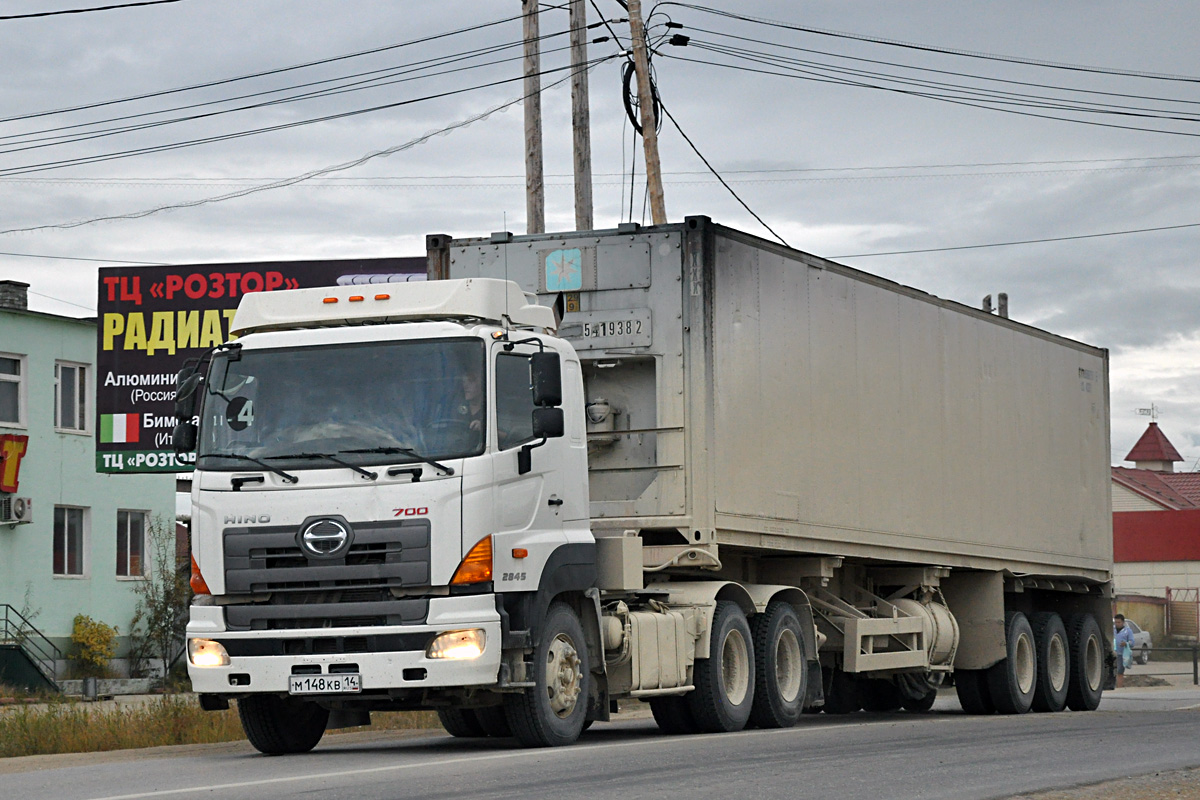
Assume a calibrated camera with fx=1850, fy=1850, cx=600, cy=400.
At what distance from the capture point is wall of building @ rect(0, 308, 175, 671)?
37.3m

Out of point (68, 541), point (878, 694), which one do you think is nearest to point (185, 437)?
point (878, 694)

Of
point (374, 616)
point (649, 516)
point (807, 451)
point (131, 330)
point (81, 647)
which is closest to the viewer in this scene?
point (374, 616)

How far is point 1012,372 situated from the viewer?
67.7 feet

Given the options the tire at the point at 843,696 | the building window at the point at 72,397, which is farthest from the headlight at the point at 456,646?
the building window at the point at 72,397

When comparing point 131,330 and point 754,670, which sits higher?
point 131,330

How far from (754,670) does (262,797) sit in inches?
253

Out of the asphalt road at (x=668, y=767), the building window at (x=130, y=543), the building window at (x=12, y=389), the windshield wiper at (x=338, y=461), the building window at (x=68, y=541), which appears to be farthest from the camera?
the building window at (x=130, y=543)

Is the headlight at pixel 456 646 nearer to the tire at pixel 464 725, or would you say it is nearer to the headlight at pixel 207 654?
→ the headlight at pixel 207 654

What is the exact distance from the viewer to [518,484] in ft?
41.3

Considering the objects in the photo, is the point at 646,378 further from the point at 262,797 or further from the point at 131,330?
the point at 131,330

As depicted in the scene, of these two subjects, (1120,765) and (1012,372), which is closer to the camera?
(1120,765)

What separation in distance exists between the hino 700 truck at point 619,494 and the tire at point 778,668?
4 cm

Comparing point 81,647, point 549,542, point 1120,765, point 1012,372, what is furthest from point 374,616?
point 81,647

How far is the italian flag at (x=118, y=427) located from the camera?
28234 mm
